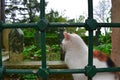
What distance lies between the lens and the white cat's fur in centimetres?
94

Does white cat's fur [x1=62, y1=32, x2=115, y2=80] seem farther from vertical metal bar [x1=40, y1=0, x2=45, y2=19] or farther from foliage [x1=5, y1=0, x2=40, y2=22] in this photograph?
foliage [x1=5, y1=0, x2=40, y2=22]

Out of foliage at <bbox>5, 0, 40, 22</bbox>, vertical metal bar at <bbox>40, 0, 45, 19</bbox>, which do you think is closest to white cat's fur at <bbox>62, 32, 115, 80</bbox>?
vertical metal bar at <bbox>40, 0, 45, 19</bbox>

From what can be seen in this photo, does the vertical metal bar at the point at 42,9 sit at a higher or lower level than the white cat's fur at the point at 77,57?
higher

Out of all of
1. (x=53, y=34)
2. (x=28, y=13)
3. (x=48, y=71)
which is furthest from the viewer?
(x=28, y=13)

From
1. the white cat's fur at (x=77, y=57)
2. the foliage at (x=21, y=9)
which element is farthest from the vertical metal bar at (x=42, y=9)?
the foliage at (x=21, y=9)

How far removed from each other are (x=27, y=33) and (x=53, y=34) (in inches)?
29.1

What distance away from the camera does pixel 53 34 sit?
25.2ft

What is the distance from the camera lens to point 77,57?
3.13 feet

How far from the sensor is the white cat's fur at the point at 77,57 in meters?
0.94

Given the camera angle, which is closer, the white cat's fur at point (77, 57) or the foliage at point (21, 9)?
the white cat's fur at point (77, 57)

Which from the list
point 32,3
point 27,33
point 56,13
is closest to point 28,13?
point 32,3

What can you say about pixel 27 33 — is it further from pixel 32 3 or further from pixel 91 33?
pixel 91 33

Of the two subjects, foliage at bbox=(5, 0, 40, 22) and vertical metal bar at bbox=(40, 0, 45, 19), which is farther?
foliage at bbox=(5, 0, 40, 22)

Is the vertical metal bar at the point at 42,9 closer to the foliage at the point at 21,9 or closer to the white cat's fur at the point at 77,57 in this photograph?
the white cat's fur at the point at 77,57
